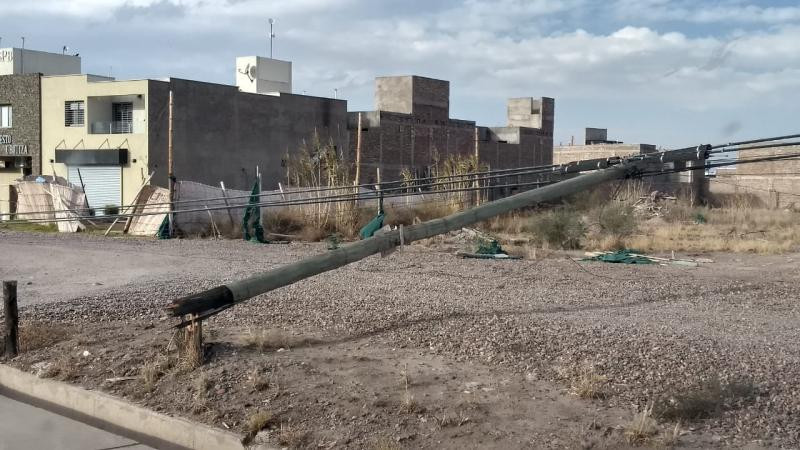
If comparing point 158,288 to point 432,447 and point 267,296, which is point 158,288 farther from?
point 432,447

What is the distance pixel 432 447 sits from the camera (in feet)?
21.0

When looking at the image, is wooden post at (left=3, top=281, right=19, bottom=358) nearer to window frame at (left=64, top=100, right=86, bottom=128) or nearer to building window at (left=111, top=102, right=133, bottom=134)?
building window at (left=111, top=102, right=133, bottom=134)

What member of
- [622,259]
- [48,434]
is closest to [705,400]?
[48,434]

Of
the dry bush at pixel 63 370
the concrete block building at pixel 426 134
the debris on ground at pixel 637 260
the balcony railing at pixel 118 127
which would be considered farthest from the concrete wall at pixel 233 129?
the dry bush at pixel 63 370

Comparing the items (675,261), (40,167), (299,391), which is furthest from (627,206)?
(40,167)

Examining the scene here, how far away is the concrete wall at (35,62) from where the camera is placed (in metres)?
52.1

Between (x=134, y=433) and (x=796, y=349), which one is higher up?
(x=796, y=349)

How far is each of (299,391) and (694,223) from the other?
33.2 m

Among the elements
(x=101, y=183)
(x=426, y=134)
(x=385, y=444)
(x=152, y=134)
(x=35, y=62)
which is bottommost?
(x=385, y=444)

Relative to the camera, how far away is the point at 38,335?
401 inches

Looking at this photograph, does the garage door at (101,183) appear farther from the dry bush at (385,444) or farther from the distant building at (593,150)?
the dry bush at (385,444)

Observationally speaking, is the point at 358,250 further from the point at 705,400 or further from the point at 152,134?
the point at 152,134

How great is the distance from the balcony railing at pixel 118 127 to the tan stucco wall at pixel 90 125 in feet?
0.28

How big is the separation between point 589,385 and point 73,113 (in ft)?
138
